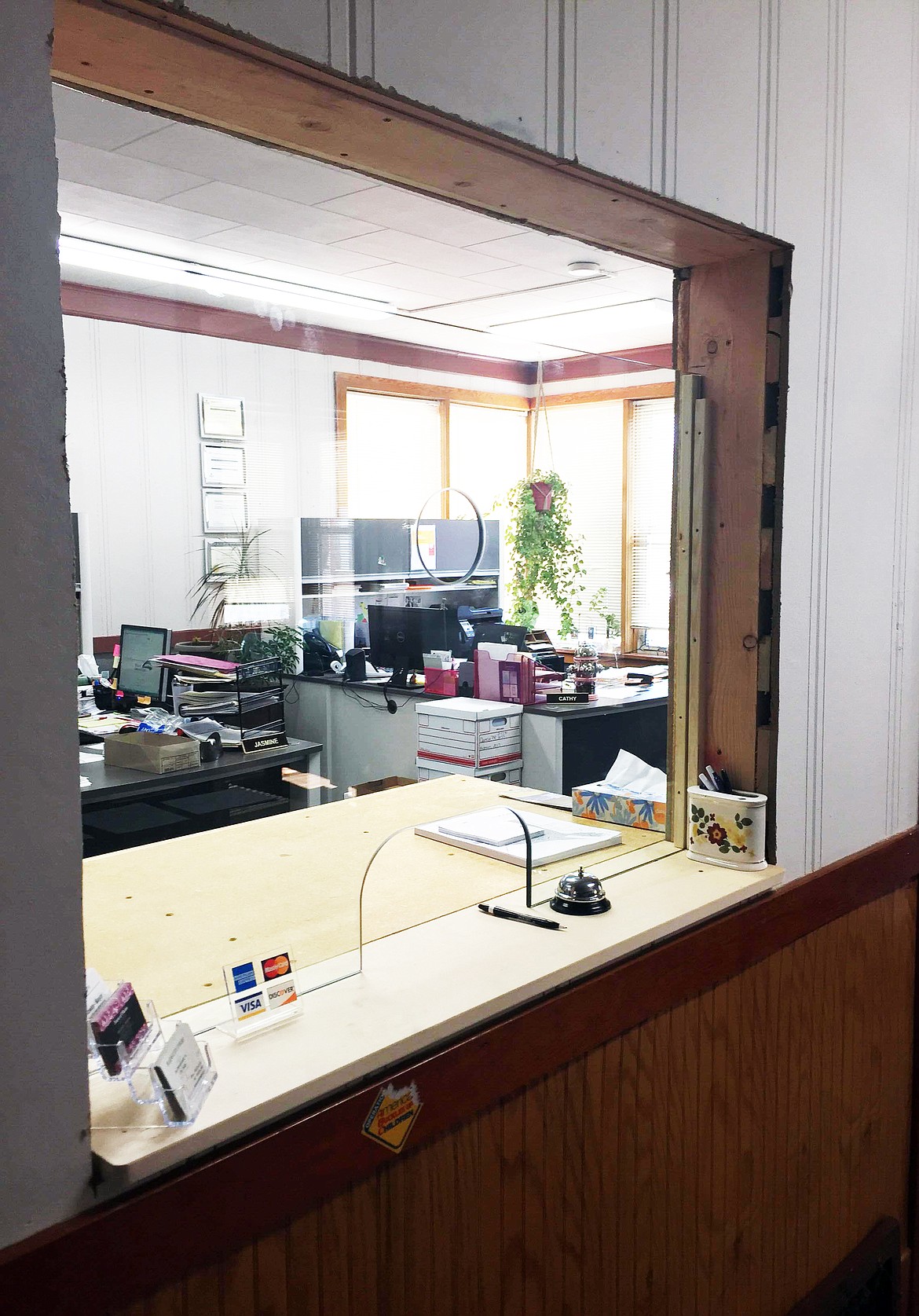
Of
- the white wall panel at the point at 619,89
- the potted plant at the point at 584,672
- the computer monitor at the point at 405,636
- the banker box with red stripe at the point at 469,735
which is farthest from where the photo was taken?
the potted plant at the point at 584,672

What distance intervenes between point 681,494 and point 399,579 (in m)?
0.58

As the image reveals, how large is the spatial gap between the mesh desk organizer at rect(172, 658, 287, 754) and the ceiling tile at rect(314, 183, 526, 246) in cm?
78

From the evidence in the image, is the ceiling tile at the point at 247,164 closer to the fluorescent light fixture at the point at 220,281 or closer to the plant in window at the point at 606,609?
the fluorescent light fixture at the point at 220,281

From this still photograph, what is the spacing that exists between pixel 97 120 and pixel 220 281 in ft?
1.45

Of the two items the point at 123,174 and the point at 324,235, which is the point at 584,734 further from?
the point at 123,174

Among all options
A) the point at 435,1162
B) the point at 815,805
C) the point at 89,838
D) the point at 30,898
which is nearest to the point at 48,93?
the point at 30,898

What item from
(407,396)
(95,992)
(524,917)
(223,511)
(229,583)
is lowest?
(524,917)

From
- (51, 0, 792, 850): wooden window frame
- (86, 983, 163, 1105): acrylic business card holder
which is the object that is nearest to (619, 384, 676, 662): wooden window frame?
(51, 0, 792, 850): wooden window frame

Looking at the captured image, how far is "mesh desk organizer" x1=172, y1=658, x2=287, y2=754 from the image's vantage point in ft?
6.27

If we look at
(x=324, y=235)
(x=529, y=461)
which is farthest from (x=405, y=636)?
(x=324, y=235)

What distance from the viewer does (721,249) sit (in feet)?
5.97

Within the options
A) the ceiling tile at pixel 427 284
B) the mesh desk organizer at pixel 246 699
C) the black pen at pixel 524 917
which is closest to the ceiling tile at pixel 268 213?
the ceiling tile at pixel 427 284

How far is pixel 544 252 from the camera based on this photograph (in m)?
2.14

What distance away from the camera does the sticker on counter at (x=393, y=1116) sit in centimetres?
119
